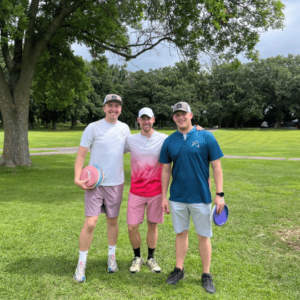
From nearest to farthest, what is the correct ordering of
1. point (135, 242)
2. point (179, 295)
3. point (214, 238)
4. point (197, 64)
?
point (179, 295) → point (135, 242) → point (214, 238) → point (197, 64)

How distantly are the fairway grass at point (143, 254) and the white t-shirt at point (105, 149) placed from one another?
1296mm

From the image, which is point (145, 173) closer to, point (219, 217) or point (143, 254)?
point (219, 217)

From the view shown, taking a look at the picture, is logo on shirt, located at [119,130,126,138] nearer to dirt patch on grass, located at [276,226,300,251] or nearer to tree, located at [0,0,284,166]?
dirt patch on grass, located at [276,226,300,251]

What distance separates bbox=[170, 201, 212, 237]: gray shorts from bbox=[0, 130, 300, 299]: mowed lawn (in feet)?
2.29

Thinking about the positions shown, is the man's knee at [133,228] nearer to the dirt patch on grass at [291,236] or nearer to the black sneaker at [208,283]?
the black sneaker at [208,283]

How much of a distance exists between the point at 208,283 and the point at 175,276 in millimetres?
408

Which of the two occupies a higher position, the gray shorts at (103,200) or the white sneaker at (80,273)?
the gray shorts at (103,200)

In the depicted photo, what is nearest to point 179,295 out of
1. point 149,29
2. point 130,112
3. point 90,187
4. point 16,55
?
point 90,187

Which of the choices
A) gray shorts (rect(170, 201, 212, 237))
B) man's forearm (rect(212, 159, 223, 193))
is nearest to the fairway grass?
gray shorts (rect(170, 201, 212, 237))

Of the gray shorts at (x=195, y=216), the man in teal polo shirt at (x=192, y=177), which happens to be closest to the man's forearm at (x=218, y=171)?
the man in teal polo shirt at (x=192, y=177)

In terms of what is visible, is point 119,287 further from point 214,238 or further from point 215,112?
point 215,112

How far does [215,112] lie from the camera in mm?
62438

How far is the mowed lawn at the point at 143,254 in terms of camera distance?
10.6ft

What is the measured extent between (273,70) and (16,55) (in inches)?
2468
